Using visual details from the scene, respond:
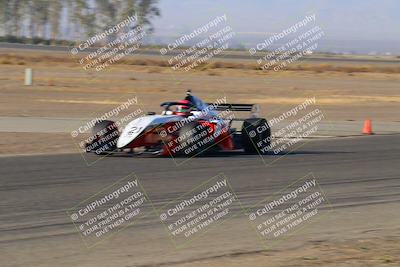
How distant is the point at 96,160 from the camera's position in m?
17.4

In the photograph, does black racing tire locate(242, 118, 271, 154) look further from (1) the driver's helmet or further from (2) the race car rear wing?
(1) the driver's helmet

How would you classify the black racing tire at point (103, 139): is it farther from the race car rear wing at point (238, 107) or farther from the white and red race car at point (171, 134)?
the race car rear wing at point (238, 107)

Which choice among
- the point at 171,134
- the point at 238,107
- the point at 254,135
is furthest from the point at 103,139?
the point at 254,135

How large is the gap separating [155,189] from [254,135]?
5.96 meters

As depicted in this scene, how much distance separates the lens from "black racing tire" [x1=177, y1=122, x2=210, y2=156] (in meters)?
17.9

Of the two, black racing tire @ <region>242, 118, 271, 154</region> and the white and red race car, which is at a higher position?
the white and red race car

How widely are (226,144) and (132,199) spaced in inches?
256

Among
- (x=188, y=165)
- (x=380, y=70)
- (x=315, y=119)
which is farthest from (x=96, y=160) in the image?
(x=380, y=70)

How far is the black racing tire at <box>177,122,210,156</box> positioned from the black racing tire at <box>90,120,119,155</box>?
54.0 inches

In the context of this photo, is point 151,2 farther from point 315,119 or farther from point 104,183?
point 104,183

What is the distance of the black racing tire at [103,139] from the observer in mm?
18156

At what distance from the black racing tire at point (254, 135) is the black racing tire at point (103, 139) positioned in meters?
2.88

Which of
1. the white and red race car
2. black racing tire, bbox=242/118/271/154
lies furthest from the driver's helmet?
black racing tire, bbox=242/118/271/154

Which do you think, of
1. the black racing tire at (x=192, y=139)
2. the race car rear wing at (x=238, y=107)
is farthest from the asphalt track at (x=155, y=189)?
the race car rear wing at (x=238, y=107)
